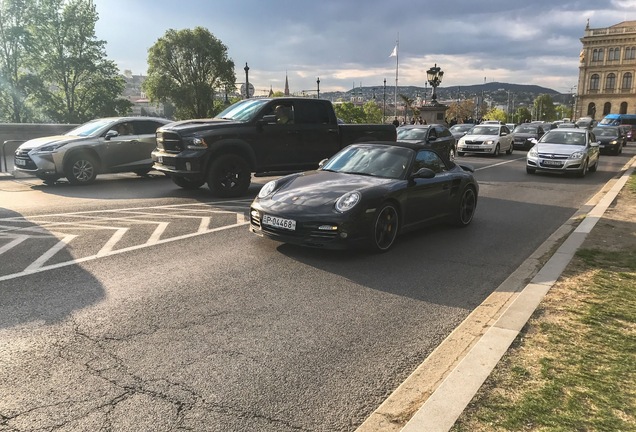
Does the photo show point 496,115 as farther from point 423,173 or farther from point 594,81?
point 423,173

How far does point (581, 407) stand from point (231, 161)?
9.29 meters

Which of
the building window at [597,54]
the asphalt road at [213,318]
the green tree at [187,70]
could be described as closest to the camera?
the asphalt road at [213,318]

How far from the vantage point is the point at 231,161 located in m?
11.2

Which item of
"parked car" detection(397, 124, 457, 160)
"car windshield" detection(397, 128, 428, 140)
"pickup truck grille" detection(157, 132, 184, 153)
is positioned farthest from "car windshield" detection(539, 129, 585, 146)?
"pickup truck grille" detection(157, 132, 184, 153)

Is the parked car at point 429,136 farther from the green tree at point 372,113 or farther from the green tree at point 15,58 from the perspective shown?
the green tree at point 372,113

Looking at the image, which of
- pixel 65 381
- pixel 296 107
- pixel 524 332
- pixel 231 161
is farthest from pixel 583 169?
pixel 65 381

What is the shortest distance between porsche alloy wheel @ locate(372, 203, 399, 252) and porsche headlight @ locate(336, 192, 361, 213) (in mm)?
398

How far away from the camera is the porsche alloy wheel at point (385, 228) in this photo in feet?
21.5

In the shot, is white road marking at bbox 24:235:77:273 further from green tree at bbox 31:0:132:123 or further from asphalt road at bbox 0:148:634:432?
green tree at bbox 31:0:132:123

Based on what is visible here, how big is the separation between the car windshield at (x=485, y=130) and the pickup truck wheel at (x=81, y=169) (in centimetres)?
2013

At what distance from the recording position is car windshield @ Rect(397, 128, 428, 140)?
19078mm

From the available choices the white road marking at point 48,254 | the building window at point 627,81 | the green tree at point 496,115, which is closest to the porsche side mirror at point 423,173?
the white road marking at point 48,254

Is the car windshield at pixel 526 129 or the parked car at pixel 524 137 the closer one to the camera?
the parked car at pixel 524 137

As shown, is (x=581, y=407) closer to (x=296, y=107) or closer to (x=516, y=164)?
(x=296, y=107)
